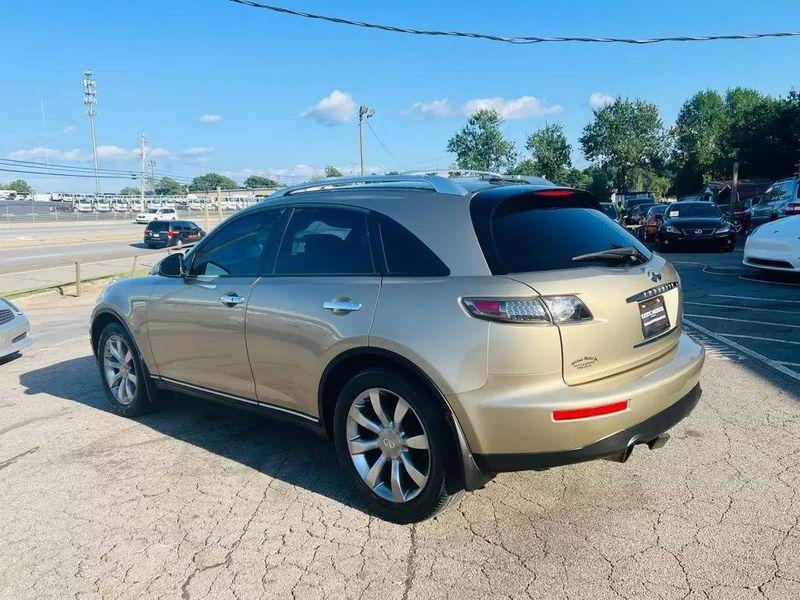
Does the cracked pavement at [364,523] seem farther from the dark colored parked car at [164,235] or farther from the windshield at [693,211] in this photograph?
the dark colored parked car at [164,235]

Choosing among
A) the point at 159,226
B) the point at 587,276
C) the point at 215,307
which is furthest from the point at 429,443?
the point at 159,226

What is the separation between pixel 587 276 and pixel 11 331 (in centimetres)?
672

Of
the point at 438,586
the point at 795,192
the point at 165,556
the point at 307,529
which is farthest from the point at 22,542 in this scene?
the point at 795,192

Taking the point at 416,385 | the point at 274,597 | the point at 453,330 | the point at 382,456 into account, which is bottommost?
the point at 274,597

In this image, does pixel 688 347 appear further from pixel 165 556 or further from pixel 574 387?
pixel 165 556

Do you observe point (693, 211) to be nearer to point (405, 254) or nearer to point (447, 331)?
point (405, 254)

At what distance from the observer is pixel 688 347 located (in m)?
→ 3.50

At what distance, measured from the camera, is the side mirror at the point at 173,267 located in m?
4.46

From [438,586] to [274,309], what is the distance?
177 centimetres

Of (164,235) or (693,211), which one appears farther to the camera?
(164,235)

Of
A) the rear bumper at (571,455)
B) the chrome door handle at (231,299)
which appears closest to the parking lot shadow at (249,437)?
the chrome door handle at (231,299)

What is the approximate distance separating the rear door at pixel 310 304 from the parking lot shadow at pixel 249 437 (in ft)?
1.53

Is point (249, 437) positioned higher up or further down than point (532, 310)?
further down

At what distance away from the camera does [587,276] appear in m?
2.90
